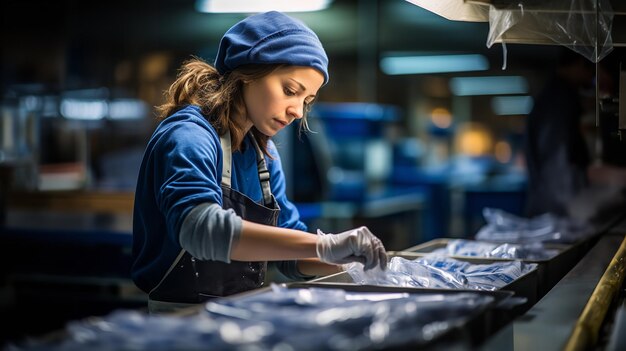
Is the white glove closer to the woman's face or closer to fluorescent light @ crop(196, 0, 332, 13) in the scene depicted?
the woman's face

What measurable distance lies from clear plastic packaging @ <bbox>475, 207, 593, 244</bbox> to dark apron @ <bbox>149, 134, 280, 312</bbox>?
50.5 inches

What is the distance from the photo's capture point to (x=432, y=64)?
11852 millimetres

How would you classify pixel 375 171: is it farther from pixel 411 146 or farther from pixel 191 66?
pixel 191 66

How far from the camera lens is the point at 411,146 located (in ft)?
42.5

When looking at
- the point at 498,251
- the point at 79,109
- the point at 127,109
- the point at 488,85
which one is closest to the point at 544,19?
the point at 498,251

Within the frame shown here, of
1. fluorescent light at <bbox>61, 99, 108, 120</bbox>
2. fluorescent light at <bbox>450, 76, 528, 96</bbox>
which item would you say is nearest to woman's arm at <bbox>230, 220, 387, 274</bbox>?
fluorescent light at <bbox>61, 99, 108, 120</bbox>

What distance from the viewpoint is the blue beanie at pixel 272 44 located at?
185 centimetres

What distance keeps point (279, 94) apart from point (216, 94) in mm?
167

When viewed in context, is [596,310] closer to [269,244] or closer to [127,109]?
[269,244]

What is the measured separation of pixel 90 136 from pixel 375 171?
3464mm

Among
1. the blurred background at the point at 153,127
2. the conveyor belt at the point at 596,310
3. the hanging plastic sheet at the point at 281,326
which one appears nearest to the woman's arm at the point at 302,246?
the hanging plastic sheet at the point at 281,326

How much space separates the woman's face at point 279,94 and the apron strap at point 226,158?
0.31 ft

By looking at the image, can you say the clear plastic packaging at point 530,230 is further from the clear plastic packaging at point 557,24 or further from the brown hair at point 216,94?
the brown hair at point 216,94

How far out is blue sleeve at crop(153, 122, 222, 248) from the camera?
158 cm
